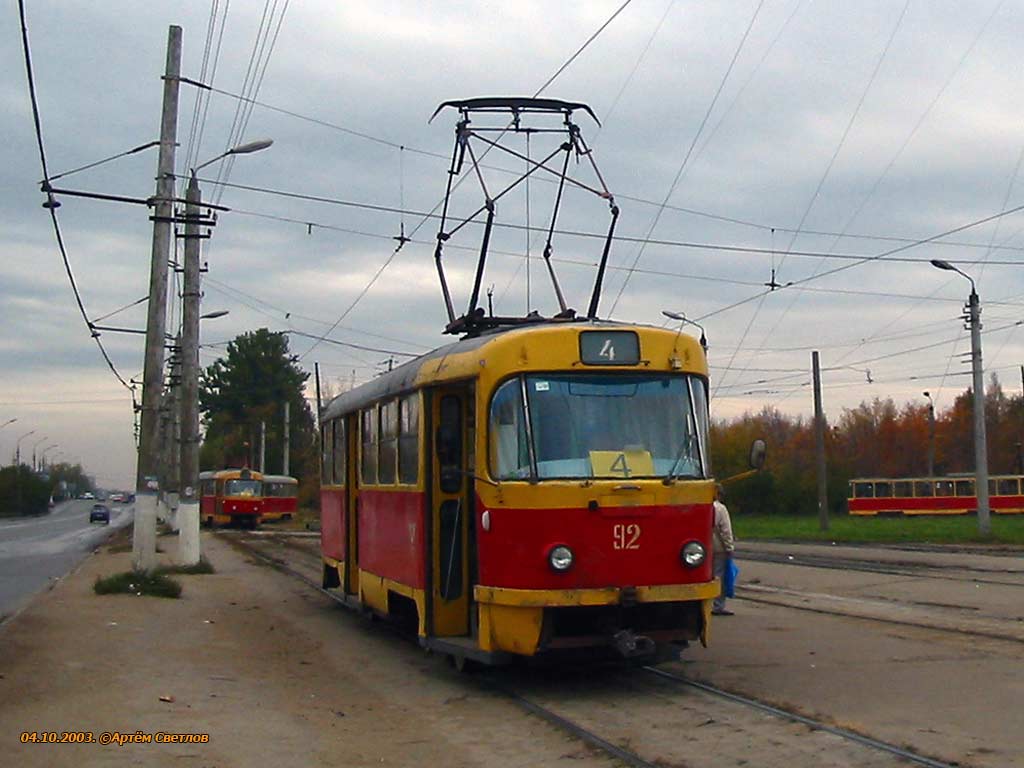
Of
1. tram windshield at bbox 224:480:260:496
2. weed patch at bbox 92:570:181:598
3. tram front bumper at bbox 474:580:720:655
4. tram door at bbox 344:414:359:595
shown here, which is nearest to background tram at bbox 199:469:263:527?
tram windshield at bbox 224:480:260:496

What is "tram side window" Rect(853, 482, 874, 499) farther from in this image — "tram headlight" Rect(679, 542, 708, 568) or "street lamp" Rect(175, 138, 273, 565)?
"tram headlight" Rect(679, 542, 708, 568)

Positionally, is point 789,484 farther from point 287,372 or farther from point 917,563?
point 917,563

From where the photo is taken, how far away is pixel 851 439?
10162 centimetres

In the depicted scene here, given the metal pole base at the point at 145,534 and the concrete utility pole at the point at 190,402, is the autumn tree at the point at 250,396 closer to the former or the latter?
the concrete utility pole at the point at 190,402

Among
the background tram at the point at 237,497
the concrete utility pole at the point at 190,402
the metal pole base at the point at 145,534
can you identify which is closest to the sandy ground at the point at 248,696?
the metal pole base at the point at 145,534

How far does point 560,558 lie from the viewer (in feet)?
32.8

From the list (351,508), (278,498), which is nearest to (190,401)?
(351,508)

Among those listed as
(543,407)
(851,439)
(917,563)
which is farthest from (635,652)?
(851,439)

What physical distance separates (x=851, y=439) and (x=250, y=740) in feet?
318

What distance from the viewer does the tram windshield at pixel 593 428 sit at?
1024 centimetres

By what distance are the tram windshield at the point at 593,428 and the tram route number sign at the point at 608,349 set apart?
0.41ft

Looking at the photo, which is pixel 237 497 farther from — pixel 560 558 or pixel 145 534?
pixel 560 558

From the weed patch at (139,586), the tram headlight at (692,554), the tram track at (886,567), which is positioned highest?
the tram headlight at (692,554)

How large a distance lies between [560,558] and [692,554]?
3.70ft
